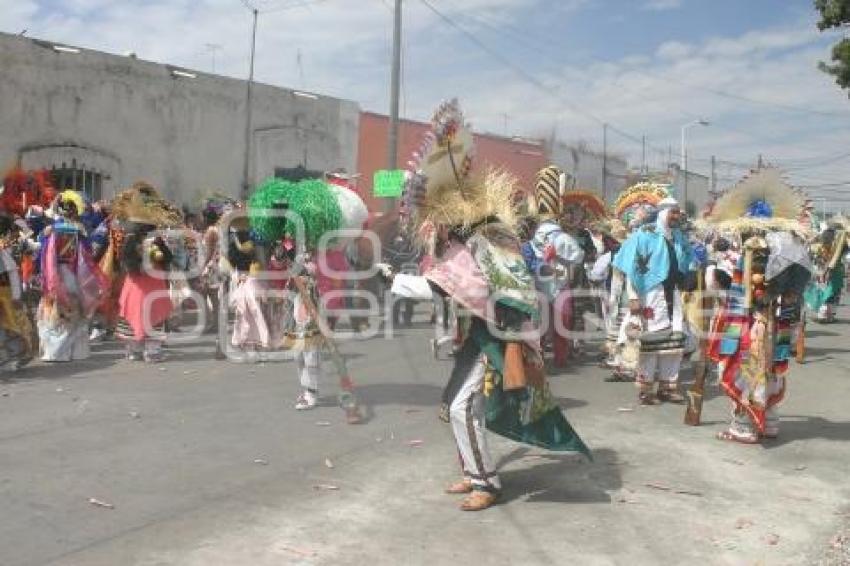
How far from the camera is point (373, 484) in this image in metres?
5.41

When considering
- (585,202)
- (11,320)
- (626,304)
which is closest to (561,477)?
(626,304)

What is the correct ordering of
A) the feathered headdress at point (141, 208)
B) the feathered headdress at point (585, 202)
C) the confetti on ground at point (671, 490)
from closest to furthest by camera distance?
the confetti on ground at point (671, 490) < the feathered headdress at point (141, 208) < the feathered headdress at point (585, 202)

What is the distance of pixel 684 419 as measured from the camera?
7.36 m

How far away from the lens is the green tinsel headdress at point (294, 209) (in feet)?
23.1

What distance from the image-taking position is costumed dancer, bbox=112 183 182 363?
10.0 metres

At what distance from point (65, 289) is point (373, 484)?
590 cm

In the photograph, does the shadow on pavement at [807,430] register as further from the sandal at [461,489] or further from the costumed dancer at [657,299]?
the sandal at [461,489]

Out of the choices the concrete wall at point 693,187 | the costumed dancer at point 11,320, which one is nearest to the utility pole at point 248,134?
the costumed dancer at point 11,320

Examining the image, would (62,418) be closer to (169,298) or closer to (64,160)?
(169,298)

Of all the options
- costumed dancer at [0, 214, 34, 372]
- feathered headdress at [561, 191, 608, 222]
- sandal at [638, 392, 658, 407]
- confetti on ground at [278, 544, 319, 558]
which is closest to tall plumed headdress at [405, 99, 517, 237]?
confetti on ground at [278, 544, 319, 558]

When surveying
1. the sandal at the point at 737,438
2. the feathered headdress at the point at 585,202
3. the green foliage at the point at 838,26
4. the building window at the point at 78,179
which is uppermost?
the green foliage at the point at 838,26

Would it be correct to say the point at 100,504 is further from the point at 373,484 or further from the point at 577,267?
the point at 577,267

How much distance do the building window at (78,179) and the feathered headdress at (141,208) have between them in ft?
20.7

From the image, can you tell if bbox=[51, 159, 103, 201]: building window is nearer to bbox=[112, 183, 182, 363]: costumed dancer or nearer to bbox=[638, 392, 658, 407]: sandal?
bbox=[112, 183, 182, 363]: costumed dancer
